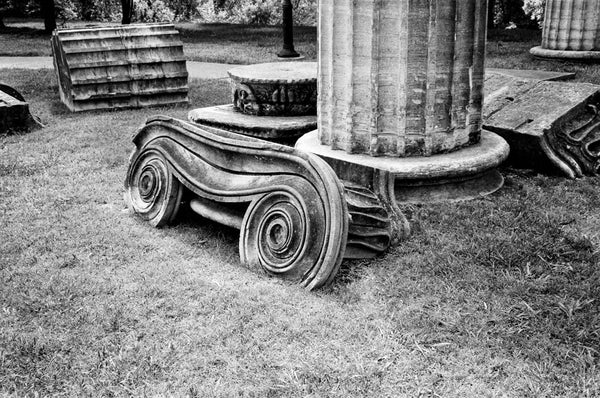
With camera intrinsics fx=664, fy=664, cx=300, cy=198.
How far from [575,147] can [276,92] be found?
2.69 m

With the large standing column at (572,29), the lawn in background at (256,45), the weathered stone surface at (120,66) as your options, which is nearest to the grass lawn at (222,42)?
the lawn in background at (256,45)

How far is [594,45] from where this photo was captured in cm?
1053

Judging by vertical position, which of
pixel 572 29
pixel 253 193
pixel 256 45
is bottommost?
pixel 256 45

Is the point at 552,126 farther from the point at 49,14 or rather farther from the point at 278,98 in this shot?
the point at 49,14

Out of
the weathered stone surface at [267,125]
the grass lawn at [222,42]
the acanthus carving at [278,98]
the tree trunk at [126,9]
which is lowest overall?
the grass lawn at [222,42]

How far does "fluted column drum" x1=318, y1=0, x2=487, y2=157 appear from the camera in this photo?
14.8 ft

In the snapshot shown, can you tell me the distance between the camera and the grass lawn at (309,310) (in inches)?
Result: 110

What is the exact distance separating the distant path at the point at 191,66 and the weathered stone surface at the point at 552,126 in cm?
685

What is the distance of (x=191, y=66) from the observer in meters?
13.3

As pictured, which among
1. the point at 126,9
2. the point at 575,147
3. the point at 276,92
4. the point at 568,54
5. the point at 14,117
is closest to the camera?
the point at 575,147

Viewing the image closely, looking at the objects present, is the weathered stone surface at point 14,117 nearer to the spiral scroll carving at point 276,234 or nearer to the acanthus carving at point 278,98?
the acanthus carving at point 278,98

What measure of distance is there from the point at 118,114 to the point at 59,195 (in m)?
3.65

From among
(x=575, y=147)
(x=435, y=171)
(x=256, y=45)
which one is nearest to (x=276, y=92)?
(x=435, y=171)

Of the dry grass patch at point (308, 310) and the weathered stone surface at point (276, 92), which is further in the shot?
the weathered stone surface at point (276, 92)
